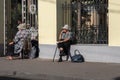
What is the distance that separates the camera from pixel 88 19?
1928 cm

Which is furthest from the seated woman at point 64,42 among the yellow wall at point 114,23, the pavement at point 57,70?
the yellow wall at point 114,23

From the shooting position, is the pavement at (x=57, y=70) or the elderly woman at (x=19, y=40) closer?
the pavement at (x=57, y=70)

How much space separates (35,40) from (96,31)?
10.1ft

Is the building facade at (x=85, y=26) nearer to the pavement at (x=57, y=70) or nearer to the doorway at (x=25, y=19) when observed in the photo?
the pavement at (x=57, y=70)

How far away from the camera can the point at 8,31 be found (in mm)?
22250

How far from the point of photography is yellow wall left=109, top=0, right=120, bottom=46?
57.3 ft

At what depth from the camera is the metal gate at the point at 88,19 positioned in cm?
1858

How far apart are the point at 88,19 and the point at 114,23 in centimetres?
190

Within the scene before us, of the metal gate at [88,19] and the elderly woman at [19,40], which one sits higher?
the metal gate at [88,19]

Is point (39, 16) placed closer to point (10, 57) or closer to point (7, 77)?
point (10, 57)

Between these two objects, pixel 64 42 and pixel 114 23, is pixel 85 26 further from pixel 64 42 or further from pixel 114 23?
pixel 114 23

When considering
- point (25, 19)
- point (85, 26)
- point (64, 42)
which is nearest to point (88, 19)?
point (85, 26)

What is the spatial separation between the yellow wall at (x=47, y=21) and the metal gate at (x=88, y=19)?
0.62 meters

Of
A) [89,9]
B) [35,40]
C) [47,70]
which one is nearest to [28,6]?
[35,40]
